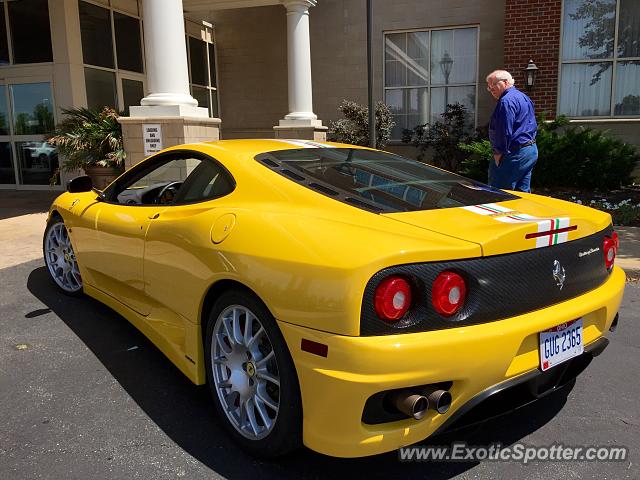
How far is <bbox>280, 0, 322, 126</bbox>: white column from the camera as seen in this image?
11.6m

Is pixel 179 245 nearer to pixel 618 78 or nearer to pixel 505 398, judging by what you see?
pixel 505 398

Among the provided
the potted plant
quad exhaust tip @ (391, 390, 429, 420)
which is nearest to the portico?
the potted plant

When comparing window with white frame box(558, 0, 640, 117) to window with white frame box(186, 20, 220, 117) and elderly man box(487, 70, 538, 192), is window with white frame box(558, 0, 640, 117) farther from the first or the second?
window with white frame box(186, 20, 220, 117)

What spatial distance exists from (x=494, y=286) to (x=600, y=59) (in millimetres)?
11990

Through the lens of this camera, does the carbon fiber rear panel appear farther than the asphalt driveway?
No

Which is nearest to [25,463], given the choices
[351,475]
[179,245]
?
[179,245]

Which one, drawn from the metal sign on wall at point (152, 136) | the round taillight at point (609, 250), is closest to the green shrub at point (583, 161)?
the metal sign on wall at point (152, 136)

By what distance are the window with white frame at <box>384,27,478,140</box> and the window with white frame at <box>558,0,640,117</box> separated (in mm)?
2045

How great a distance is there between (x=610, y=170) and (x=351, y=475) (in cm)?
957

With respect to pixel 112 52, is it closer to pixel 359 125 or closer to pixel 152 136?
pixel 152 136

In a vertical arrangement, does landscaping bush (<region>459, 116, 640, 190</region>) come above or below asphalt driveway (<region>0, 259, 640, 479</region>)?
above

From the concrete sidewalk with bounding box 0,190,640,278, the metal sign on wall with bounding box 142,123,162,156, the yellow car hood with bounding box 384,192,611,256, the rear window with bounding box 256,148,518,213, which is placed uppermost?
the metal sign on wall with bounding box 142,123,162,156

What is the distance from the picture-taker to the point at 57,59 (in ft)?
36.9

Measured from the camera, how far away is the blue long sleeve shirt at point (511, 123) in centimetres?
576
